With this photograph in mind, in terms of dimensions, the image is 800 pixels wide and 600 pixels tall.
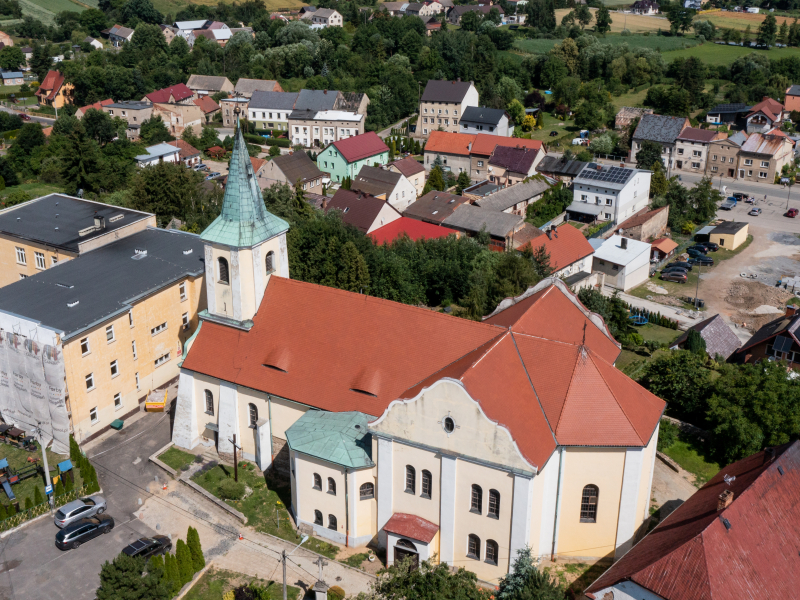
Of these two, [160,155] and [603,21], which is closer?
[160,155]

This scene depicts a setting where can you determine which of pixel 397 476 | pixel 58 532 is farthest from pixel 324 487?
pixel 58 532

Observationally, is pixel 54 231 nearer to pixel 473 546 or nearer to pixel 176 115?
pixel 473 546

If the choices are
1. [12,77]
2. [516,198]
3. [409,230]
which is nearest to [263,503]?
[409,230]

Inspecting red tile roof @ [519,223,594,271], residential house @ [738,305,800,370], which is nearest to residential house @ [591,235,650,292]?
red tile roof @ [519,223,594,271]

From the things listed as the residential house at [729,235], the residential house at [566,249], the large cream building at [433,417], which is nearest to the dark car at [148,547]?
the large cream building at [433,417]

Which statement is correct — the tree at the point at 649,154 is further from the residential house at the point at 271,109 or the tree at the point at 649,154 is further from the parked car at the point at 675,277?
the residential house at the point at 271,109

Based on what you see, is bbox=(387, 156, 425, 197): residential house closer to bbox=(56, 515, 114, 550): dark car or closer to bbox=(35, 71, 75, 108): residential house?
bbox=(56, 515, 114, 550): dark car
